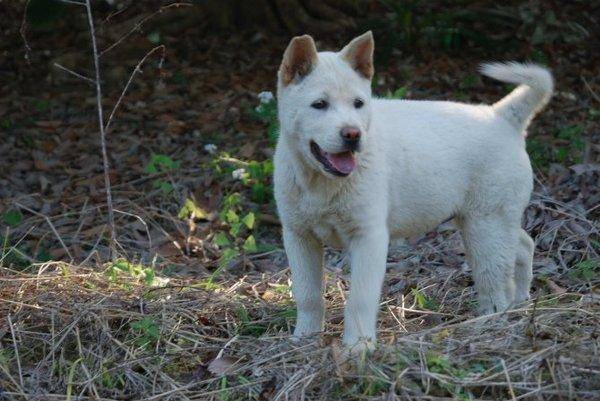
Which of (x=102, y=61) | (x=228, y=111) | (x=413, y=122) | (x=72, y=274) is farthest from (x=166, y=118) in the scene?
(x=413, y=122)

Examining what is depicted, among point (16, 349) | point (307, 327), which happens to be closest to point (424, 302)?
point (307, 327)

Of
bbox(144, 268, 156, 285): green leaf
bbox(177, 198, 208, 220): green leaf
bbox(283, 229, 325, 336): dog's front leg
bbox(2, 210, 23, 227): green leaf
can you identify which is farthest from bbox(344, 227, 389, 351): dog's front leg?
bbox(2, 210, 23, 227): green leaf

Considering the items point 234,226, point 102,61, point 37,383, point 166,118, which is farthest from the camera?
point 102,61

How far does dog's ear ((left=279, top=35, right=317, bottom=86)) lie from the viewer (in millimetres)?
4895

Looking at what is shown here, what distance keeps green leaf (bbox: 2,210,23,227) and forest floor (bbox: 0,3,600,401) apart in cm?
2

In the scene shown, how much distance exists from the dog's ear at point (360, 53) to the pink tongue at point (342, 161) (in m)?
0.48

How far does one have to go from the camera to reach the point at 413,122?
5543 millimetres

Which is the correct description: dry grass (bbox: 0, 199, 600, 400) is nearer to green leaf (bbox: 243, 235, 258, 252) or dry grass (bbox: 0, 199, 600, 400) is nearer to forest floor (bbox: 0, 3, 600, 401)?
forest floor (bbox: 0, 3, 600, 401)

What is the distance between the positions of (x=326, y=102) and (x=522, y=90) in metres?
1.43

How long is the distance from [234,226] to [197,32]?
4475mm

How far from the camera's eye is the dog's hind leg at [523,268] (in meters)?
5.98

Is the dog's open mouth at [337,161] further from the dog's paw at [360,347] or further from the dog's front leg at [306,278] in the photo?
the dog's paw at [360,347]

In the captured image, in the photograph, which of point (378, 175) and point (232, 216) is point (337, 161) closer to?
point (378, 175)

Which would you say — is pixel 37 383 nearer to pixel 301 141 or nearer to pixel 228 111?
pixel 301 141
